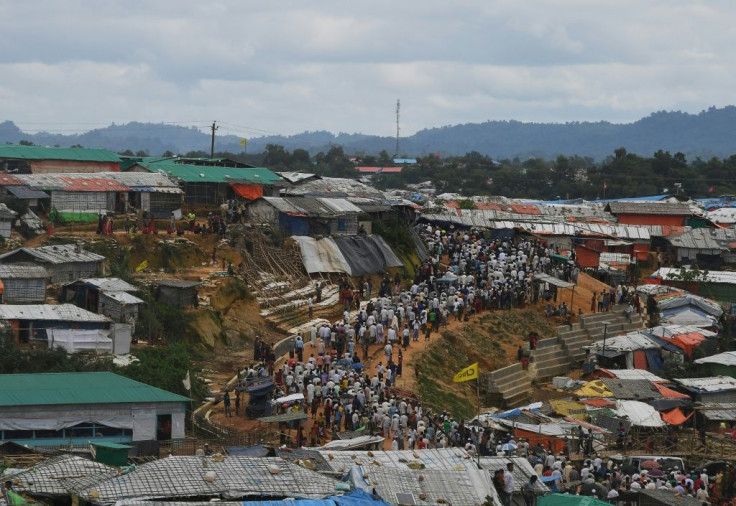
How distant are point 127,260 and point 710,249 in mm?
28852

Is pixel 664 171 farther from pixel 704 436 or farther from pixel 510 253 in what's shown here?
pixel 704 436

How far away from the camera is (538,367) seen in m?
37.4

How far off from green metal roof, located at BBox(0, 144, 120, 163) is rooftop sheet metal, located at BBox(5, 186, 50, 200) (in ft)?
20.8

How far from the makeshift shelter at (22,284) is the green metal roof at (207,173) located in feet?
43.1

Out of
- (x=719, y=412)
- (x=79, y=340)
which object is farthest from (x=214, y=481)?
(x=719, y=412)

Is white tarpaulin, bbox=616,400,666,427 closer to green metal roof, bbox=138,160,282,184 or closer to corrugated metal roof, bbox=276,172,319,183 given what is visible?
green metal roof, bbox=138,160,282,184

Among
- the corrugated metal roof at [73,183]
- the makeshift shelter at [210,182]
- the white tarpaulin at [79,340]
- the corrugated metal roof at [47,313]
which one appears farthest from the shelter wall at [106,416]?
the makeshift shelter at [210,182]

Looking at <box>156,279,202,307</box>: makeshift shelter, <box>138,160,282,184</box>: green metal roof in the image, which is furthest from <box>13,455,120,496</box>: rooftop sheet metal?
<box>138,160,282,184</box>: green metal roof

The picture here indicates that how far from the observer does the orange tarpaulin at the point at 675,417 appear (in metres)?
31.3

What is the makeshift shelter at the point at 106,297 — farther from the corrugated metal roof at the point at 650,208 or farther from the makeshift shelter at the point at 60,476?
the corrugated metal roof at the point at 650,208

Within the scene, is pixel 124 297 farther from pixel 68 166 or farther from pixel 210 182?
pixel 68 166

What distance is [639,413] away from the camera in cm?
3039

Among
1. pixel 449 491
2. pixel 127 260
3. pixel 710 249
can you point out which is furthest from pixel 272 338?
pixel 710 249

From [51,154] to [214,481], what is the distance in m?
32.2
